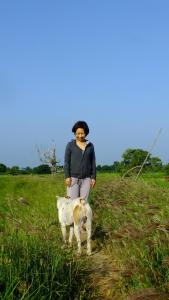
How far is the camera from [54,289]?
20.3 ft

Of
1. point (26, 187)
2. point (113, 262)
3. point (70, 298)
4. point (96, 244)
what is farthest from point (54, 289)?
point (26, 187)

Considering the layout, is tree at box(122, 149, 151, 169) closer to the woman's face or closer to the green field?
the woman's face

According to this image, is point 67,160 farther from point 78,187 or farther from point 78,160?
point 78,187

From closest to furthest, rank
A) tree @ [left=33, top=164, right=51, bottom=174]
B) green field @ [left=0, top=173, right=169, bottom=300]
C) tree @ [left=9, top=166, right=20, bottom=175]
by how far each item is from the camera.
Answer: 1. green field @ [left=0, top=173, right=169, bottom=300]
2. tree @ [left=9, top=166, right=20, bottom=175]
3. tree @ [left=33, top=164, right=51, bottom=174]

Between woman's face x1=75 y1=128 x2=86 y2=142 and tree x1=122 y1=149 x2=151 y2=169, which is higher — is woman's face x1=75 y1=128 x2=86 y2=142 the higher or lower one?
the lower one

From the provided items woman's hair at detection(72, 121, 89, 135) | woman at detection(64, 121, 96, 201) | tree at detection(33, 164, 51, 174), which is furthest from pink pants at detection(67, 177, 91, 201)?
tree at detection(33, 164, 51, 174)

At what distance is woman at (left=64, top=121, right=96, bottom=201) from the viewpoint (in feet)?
35.0

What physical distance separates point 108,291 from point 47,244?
92 centimetres

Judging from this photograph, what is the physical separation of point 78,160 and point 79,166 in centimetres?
12

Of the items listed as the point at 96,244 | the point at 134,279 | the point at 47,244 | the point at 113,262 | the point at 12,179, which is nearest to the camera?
the point at 134,279

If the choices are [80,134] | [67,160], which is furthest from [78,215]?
[80,134]

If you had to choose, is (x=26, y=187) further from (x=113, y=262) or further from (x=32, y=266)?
(x=32, y=266)

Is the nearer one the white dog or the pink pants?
the white dog

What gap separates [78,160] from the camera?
35.0 ft
